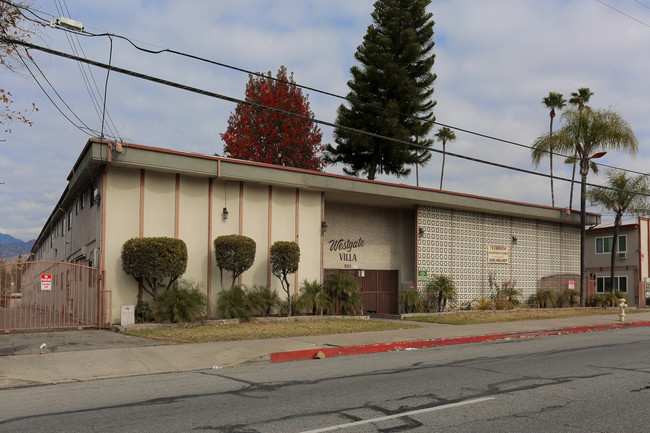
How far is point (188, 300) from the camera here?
1697cm

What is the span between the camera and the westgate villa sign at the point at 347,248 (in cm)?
2384

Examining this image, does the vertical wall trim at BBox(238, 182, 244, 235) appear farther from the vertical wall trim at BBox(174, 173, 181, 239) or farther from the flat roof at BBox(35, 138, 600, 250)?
the vertical wall trim at BBox(174, 173, 181, 239)

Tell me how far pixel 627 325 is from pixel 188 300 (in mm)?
15243

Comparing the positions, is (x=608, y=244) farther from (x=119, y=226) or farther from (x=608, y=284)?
(x=119, y=226)

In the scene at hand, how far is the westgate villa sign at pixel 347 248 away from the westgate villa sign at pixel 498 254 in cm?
706

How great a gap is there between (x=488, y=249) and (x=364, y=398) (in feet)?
68.9

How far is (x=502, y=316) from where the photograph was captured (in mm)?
22453

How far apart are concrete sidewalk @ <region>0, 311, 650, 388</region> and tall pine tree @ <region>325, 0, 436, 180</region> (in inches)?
962

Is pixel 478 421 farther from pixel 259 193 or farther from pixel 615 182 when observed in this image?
pixel 615 182

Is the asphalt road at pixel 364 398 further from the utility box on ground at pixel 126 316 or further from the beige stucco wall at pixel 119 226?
the beige stucco wall at pixel 119 226

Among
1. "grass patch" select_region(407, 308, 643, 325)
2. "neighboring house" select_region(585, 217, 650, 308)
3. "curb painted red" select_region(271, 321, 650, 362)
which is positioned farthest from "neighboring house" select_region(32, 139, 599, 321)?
"curb painted red" select_region(271, 321, 650, 362)

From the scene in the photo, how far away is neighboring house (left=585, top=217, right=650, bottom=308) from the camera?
1340 inches

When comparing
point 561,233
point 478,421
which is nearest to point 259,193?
point 478,421

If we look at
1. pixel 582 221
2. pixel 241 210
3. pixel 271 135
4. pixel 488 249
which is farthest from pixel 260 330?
pixel 271 135
